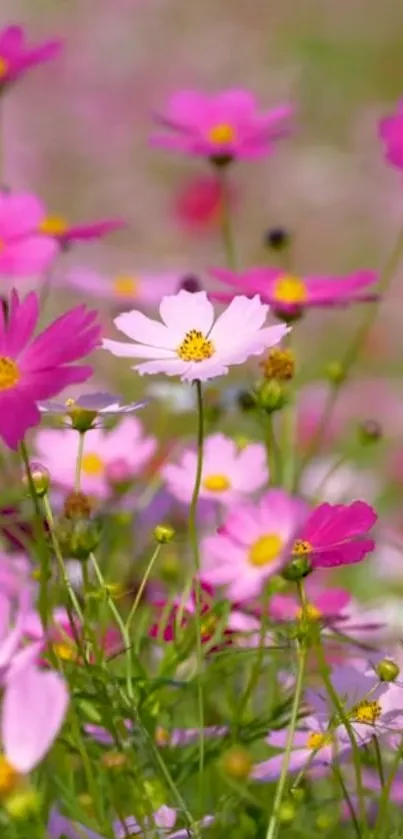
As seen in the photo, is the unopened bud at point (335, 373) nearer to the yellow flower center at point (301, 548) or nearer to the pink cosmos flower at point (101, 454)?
the pink cosmos flower at point (101, 454)

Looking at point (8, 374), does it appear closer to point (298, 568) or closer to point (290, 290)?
point (298, 568)

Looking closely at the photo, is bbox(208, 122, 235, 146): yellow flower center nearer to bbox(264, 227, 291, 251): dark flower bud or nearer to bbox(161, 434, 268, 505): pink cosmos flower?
bbox(264, 227, 291, 251): dark flower bud

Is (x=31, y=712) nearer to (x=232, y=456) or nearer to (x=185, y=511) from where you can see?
(x=232, y=456)

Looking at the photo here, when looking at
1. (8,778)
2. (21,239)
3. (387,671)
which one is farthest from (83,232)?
(8,778)

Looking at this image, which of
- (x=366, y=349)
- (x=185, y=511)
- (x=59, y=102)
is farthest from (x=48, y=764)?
(x=59, y=102)

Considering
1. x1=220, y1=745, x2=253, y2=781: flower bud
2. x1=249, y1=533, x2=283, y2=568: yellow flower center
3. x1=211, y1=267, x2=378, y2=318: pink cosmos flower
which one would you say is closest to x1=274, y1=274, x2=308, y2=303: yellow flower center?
x1=211, y1=267, x2=378, y2=318: pink cosmos flower
